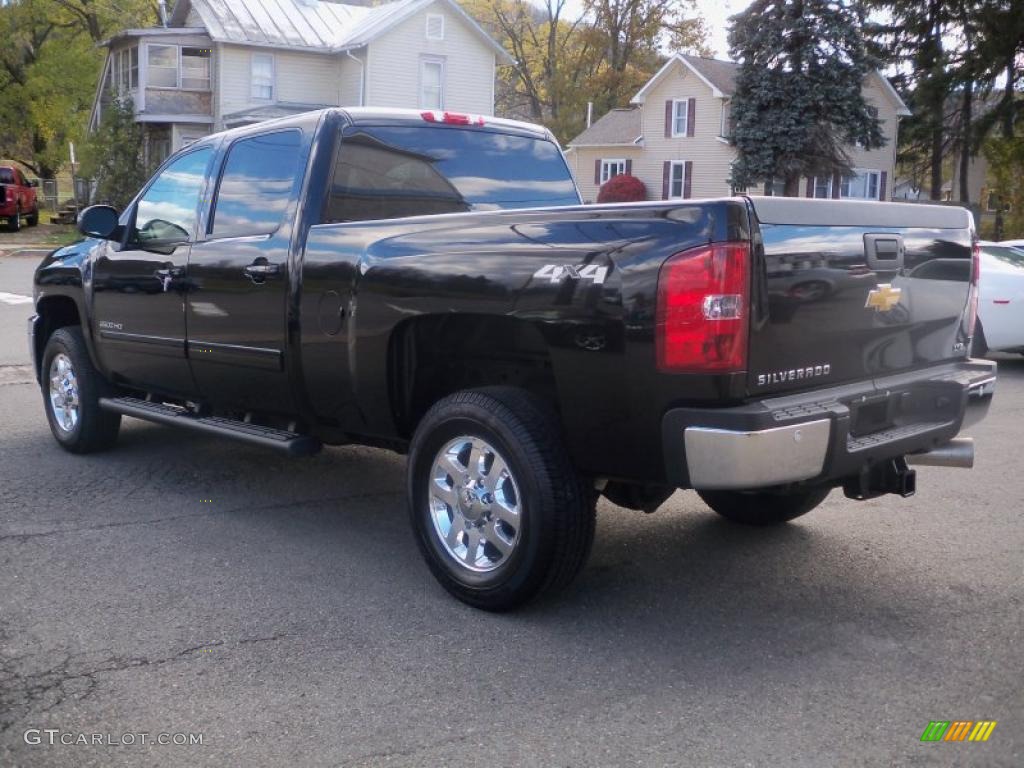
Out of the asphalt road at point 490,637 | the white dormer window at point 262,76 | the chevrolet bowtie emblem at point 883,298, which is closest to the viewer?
the asphalt road at point 490,637

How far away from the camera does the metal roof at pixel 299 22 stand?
1484 inches

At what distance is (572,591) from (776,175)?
3481cm

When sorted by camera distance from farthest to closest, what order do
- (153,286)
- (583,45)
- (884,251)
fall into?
(583,45) → (153,286) → (884,251)

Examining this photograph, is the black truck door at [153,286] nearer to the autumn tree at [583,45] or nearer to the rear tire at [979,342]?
the rear tire at [979,342]

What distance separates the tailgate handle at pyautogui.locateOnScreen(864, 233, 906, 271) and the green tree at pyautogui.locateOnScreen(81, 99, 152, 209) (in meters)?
33.1

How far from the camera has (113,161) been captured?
3516 cm

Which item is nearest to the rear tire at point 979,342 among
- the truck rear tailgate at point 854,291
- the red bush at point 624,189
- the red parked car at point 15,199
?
the truck rear tailgate at point 854,291

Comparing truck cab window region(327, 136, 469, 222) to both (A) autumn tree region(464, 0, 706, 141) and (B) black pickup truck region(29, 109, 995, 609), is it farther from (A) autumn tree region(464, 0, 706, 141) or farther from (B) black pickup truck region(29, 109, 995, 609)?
(A) autumn tree region(464, 0, 706, 141)

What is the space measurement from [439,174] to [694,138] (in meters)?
42.6

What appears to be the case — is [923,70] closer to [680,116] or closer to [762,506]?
[680,116]

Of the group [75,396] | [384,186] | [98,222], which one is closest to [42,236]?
[75,396]

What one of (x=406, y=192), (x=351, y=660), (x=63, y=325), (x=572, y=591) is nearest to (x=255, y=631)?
(x=351, y=660)

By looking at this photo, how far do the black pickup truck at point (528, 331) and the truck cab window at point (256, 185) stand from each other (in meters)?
0.02

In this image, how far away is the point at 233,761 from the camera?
3279 millimetres
